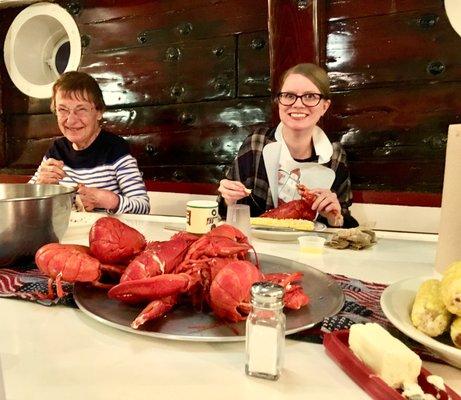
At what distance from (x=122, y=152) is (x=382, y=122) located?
5.73ft

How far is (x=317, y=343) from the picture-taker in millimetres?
756

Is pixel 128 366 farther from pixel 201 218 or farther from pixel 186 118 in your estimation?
pixel 186 118

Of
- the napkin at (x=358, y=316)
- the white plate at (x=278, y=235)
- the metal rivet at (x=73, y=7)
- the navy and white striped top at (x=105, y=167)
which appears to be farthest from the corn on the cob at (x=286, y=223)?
the metal rivet at (x=73, y=7)

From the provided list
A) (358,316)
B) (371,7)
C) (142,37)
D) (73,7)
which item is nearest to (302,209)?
(358,316)

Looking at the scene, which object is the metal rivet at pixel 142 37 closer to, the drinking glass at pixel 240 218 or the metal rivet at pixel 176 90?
the metal rivet at pixel 176 90

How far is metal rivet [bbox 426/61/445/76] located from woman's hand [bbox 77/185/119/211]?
209 cm

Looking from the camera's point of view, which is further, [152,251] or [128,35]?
[128,35]

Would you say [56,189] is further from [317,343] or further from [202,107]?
[202,107]

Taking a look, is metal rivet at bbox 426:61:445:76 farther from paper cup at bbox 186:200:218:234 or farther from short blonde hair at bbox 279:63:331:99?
paper cup at bbox 186:200:218:234

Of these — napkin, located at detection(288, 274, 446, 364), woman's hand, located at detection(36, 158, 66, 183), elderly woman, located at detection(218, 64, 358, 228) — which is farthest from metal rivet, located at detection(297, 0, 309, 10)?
napkin, located at detection(288, 274, 446, 364)

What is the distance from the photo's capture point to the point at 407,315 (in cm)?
77

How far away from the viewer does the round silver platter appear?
0.74 m

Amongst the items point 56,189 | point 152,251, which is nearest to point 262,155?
point 56,189

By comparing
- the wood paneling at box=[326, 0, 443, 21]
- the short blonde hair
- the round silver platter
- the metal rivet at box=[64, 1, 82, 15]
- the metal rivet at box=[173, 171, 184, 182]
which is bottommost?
the round silver platter
